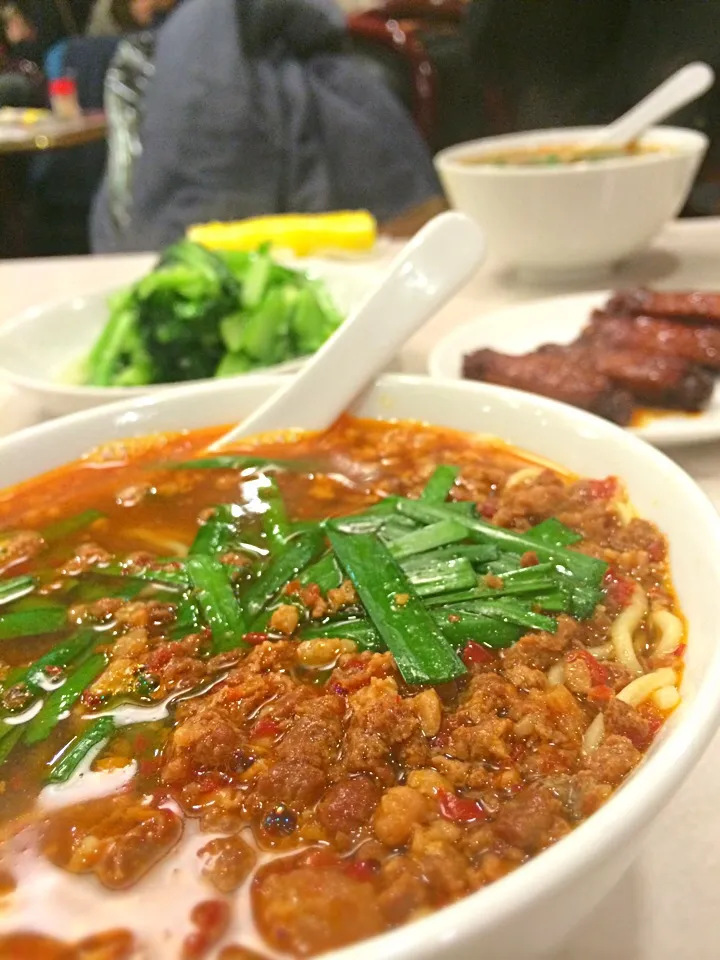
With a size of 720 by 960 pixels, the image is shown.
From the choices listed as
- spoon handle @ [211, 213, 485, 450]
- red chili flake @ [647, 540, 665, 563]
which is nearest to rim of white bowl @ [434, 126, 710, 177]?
spoon handle @ [211, 213, 485, 450]

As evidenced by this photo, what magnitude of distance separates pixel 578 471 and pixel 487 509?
0.51 feet

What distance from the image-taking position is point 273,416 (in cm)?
145

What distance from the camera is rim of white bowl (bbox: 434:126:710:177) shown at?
2238 mm

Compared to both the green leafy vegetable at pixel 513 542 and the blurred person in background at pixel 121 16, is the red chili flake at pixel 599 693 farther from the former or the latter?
the blurred person in background at pixel 121 16

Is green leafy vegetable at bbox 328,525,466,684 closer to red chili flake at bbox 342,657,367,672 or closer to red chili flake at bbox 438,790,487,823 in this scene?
red chili flake at bbox 342,657,367,672

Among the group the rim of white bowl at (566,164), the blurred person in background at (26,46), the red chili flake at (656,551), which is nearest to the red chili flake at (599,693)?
the red chili flake at (656,551)

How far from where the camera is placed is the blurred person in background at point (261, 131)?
5.18 metres

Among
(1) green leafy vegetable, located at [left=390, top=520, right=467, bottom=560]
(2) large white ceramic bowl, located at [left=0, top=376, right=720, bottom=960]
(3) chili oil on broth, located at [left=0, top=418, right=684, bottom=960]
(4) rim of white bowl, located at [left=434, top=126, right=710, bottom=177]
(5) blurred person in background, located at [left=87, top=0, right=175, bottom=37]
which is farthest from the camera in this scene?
(5) blurred person in background, located at [left=87, top=0, right=175, bottom=37]

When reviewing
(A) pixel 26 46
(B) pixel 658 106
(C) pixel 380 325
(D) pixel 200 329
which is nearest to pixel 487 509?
(C) pixel 380 325

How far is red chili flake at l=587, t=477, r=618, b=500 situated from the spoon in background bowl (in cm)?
201

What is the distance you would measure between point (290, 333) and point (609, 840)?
5.56 feet

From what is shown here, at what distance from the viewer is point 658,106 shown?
2682 mm

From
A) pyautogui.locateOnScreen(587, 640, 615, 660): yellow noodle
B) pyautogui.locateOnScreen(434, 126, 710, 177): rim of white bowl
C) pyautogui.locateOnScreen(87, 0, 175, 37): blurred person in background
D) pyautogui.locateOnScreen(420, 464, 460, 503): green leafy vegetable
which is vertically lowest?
pyautogui.locateOnScreen(420, 464, 460, 503): green leafy vegetable

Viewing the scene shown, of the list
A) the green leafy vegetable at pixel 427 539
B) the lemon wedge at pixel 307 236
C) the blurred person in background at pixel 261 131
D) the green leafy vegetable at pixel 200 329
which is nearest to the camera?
the green leafy vegetable at pixel 427 539
